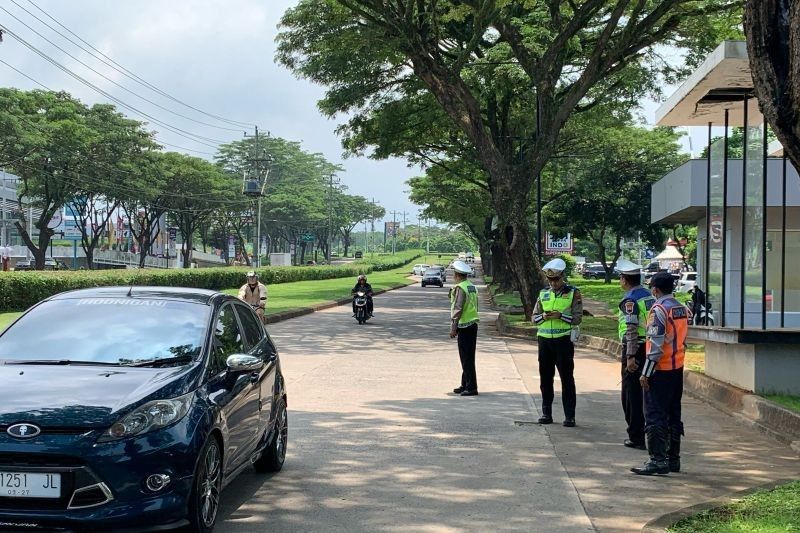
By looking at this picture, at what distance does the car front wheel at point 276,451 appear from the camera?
699cm

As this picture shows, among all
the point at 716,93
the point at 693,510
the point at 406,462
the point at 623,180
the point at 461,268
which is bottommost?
the point at 406,462

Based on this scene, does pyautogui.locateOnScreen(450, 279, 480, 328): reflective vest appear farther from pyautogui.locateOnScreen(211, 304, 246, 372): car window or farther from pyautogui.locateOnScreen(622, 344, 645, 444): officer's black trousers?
pyautogui.locateOnScreen(211, 304, 246, 372): car window

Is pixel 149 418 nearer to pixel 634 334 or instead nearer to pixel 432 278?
pixel 634 334

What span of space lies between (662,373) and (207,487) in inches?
153

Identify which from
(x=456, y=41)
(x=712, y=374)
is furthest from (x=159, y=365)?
(x=456, y=41)

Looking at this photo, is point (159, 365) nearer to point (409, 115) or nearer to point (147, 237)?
point (409, 115)

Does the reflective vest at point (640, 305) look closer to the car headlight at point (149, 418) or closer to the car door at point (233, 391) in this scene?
the car door at point (233, 391)

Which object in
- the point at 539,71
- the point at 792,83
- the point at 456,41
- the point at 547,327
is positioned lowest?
the point at 547,327

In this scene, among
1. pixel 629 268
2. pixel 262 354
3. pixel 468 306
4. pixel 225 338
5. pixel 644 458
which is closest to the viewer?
pixel 225 338

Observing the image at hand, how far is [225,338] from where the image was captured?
20.5 feet

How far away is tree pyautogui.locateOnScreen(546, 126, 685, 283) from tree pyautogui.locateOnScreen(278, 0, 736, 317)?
17.3 meters

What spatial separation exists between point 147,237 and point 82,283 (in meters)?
Result: 36.1

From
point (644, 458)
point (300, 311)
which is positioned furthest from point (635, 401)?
point (300, 311)

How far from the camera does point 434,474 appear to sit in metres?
7.13
